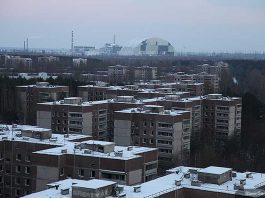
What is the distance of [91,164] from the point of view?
9.10 meters

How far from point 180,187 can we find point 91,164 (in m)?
2.13

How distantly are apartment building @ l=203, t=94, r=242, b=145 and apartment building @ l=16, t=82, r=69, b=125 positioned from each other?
5340mm

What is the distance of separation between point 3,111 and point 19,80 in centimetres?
378

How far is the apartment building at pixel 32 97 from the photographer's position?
19516 mm

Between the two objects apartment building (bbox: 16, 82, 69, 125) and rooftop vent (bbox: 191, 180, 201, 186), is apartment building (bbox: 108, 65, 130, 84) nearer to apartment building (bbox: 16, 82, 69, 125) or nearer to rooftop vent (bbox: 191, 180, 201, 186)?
apartment building (bbox: 16, 82, 69, 125)

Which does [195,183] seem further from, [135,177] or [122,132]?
[122,132]

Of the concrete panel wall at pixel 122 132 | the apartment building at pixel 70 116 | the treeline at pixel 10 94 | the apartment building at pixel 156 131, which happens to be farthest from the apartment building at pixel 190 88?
the concrete panel wall at pixel 122 132

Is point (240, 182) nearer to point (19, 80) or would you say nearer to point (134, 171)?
point (134, 171)

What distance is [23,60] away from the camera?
46.4 m

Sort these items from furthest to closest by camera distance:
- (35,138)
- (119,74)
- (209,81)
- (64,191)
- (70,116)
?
(119,74) < (209,81) < (70,116) < (35,138) < (64,191)

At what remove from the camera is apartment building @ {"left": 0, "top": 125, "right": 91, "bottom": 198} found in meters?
10.1

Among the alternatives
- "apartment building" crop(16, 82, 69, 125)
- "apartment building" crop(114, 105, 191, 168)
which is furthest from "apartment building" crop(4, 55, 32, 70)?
"apartment building" crop(114, 105, 191, 168)

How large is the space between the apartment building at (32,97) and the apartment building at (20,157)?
332 inches

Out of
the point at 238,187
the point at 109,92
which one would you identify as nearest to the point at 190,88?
the point at 109,92
